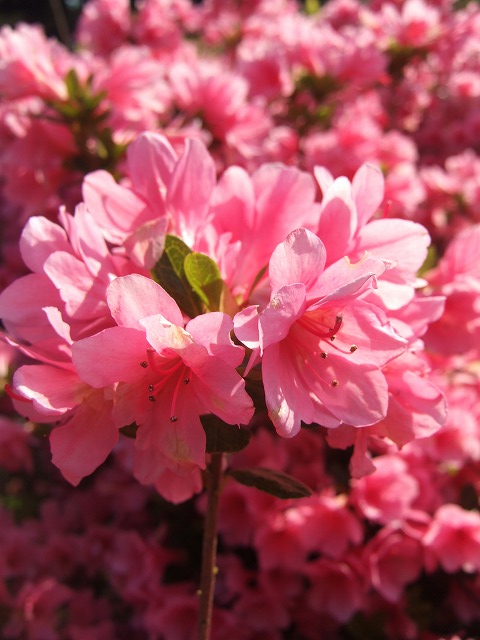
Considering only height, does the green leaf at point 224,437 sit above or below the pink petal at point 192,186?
below

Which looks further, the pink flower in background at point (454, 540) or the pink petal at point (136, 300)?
the pink flower in background at point (454, 540)

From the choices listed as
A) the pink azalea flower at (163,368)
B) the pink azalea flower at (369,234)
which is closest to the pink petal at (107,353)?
the pink azalea flower at (163,368)

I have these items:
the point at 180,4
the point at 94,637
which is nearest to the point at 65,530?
the point at 94,637

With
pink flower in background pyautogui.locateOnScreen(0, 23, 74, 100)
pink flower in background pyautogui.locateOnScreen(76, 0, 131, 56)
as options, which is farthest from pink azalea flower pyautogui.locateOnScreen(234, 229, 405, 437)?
pink flower in background pyautogui.locateOnScreen(76, 0, 131, 56)

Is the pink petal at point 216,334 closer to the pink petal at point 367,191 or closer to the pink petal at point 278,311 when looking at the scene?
the pink petal at point 278,311

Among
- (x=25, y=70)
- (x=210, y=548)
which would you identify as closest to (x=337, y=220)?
(x=210, y=548)

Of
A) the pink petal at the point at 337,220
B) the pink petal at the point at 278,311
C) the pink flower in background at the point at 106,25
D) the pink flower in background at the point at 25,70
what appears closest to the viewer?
the pink petal at the point at 278,311
